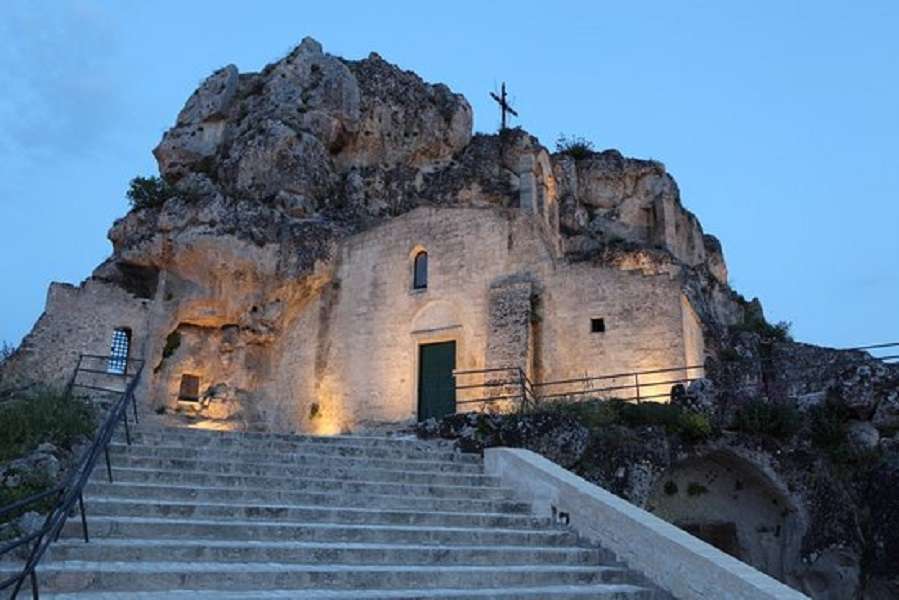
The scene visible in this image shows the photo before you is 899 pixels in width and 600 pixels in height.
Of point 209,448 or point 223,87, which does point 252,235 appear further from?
point 209,448

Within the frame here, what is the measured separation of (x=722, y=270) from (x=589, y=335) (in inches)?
650

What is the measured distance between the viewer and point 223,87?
27.5m

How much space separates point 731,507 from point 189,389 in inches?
619

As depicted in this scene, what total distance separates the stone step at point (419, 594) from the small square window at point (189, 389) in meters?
17.8

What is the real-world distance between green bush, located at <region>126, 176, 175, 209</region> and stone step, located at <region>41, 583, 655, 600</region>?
65.6 feet

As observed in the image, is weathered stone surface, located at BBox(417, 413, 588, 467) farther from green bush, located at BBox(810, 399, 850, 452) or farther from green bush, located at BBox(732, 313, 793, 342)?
green bush, located at BBox(732, 313, 793, 342)

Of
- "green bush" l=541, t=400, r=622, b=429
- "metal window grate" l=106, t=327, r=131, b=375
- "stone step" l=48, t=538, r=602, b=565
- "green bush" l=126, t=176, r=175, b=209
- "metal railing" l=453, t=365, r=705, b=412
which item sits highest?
"green bush" l=126, t=176, r=175, b=209

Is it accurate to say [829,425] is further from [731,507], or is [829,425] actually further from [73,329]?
[73,329]

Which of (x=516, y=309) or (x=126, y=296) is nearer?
(x=516, y=309)

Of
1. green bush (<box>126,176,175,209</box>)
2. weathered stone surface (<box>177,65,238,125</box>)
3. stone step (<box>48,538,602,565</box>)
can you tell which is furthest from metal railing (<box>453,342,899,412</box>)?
weathered stone surface (<box>177,65,238,125</box>)

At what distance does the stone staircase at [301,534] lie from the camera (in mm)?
5750

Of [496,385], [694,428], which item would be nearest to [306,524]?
[694,428]

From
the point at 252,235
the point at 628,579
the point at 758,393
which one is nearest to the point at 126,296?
the point at 252,235

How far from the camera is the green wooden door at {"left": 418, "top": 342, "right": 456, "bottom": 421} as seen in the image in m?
19.0
